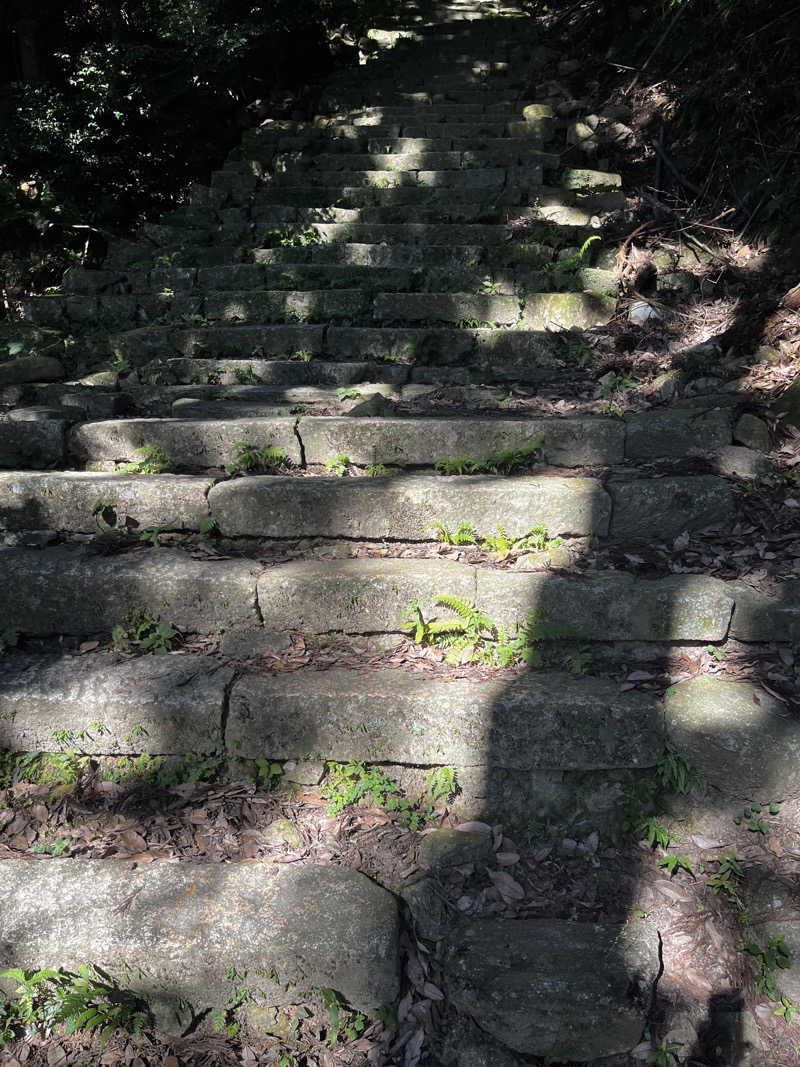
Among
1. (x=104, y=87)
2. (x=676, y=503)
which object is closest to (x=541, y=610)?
(x=676, y=503)

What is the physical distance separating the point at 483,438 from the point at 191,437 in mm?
1450

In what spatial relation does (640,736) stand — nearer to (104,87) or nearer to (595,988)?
(595,988)

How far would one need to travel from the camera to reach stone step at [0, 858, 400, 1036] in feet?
6.45

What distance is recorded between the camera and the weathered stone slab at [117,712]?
2.45 m

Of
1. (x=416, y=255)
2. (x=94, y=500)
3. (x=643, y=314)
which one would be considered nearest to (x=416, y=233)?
(x=416, y=255)

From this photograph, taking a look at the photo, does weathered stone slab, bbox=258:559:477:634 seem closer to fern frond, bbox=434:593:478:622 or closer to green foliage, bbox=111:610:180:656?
fern frond, bbox=434:593:478:622

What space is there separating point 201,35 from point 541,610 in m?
7.14

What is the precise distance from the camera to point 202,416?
388 centimetres

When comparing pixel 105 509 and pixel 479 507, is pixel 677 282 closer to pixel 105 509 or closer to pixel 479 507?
pixel 479 507

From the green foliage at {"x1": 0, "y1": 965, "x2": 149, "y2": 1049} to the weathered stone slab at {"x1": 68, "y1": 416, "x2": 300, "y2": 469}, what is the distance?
2.25m

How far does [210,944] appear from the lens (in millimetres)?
1981

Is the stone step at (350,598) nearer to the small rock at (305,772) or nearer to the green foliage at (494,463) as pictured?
the small rock at (305,772)

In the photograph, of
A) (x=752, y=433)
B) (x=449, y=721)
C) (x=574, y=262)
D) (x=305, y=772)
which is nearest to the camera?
(x=449, y=721)

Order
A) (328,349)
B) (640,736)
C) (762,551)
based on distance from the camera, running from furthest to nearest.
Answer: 1. (328,349)
2. (762,551)
3. (640,736)
